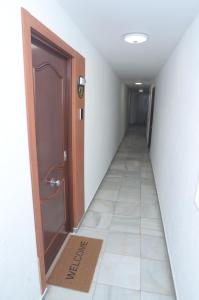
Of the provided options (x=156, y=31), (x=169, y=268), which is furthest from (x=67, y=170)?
(x=156, y=31)

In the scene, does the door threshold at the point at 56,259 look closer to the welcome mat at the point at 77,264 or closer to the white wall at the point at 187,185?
the welcome mat at the point at 77,264

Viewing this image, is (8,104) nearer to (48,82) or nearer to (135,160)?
(48,82)

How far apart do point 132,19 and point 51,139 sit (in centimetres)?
127

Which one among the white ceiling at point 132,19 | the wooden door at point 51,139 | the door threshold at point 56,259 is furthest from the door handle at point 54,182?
the white ceiling at point 132,19

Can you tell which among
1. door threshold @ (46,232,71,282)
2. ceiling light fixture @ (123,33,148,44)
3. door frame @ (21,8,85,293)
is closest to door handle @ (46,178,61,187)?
door frame @ (21,8,85,293)

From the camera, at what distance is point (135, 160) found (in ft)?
18.1

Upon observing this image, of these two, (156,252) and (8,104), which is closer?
(8,104)

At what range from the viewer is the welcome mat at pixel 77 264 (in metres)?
1.76

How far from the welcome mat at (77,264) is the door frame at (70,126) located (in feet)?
0.67

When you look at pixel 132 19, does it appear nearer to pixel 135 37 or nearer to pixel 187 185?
pixel 135 37

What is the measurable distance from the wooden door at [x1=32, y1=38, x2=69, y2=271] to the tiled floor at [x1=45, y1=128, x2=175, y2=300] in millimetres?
464

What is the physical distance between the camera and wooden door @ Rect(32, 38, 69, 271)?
1.51 meters

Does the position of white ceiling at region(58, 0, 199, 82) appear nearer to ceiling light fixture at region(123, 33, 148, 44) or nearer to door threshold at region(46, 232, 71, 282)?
ceiling light fixture at region(123, 33, 148, 44)

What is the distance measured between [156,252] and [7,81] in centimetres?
214
